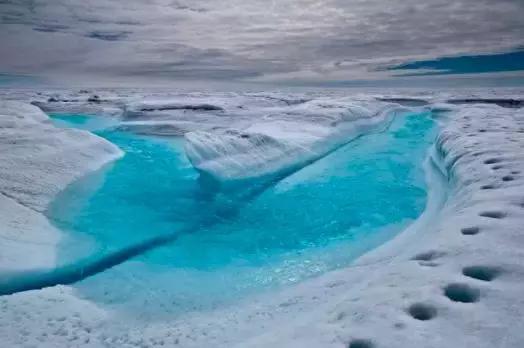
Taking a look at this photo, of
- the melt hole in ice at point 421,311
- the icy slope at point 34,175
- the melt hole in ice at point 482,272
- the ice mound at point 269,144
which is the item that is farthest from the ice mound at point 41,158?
the melt hole in ice at point 482,272

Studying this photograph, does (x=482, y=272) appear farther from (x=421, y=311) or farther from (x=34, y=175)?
(x=34, y=175)

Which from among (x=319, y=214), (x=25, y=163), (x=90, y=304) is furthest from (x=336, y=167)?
(x=90, y=304)

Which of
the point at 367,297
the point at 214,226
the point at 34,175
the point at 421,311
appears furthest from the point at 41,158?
the point at 421,311

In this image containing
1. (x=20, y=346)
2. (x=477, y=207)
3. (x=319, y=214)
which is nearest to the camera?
(x=20, y=346)

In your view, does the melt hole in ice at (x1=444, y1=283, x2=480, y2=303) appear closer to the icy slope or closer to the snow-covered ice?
the snow-covered ice

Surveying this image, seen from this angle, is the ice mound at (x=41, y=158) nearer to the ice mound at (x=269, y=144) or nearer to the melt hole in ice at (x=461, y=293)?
the ice mound at (x=269, y=144)

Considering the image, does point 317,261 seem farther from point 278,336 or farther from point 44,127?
point 44,127
